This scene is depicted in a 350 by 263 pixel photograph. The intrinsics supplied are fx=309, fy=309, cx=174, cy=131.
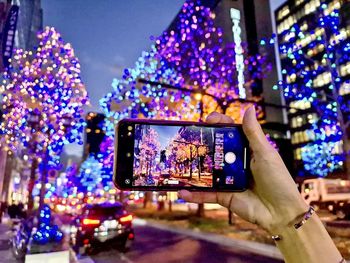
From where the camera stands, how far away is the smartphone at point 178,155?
261 cm

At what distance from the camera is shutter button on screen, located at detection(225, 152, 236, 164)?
2.64 metres

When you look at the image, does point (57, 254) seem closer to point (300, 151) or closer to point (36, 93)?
point (36, 93)

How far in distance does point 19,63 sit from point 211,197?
1243cm

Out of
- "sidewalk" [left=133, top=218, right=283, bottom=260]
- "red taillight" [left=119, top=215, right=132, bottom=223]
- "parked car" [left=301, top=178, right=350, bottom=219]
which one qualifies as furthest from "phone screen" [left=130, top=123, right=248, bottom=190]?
"parked car" [left=301, top=178, right=350, bottom=219]

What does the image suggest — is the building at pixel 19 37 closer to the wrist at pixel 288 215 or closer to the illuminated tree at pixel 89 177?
the illuminated tree at pixel 89 177

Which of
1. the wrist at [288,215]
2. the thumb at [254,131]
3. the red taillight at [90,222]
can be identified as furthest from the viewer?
the red taillight at [90,222]

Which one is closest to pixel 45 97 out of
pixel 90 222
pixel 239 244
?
pixel 90 222

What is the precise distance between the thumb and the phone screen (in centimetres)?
23

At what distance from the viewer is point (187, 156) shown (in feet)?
8.96

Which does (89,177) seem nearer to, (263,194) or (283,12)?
(263,194)

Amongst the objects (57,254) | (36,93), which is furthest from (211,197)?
(36,93)

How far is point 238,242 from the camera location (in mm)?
12141

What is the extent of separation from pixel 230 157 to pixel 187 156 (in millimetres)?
374

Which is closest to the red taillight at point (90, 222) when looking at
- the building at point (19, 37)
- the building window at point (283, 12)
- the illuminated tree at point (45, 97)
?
the illuminated tree at point (45, 97)
